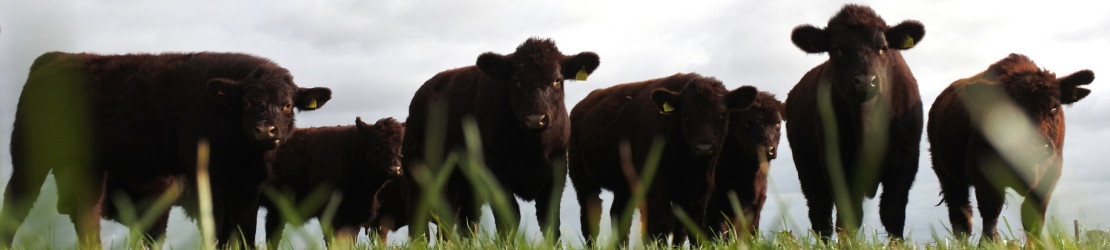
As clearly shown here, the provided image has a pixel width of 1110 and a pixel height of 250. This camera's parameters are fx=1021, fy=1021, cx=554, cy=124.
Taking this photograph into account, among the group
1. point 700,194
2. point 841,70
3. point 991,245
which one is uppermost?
point 841,70

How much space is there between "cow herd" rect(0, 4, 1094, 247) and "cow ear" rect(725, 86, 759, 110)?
1 centimetres

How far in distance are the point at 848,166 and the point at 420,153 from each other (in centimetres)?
387

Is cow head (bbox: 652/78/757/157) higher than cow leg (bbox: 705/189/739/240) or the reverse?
higher

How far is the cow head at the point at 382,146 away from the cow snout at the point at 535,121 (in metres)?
5.50

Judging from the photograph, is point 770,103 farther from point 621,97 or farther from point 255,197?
point 255,197

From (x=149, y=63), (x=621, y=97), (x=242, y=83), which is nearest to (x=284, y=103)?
(x=242, y=83)

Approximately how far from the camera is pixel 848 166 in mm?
8898

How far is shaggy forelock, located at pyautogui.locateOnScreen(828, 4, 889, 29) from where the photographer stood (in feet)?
27.5

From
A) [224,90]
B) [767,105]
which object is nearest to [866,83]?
[767,105]

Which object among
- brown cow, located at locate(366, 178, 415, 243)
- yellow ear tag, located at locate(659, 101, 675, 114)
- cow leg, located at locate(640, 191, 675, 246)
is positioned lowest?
brown cow, located at locate(366, 178, 415, 243)

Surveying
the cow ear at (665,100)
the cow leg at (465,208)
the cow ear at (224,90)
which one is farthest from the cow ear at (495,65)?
the cow ear at (224,90)

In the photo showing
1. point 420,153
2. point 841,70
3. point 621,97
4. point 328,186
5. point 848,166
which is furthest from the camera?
point 328,186

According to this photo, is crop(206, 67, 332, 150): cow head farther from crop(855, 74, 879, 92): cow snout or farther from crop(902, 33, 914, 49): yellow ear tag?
crop(902, 33, 914, 49): yellow ear tag

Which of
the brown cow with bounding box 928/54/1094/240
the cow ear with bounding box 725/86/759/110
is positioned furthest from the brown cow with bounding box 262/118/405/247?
the brown cow with bounding box 928/54/1094/240
